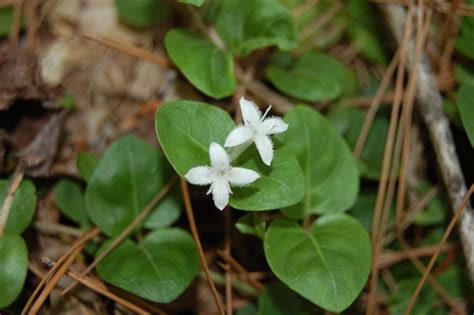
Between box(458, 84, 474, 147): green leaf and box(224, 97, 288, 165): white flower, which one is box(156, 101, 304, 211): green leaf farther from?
box(458, 84, 474, 147): green leaf

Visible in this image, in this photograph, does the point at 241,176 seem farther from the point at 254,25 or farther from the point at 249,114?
the point at 254,25

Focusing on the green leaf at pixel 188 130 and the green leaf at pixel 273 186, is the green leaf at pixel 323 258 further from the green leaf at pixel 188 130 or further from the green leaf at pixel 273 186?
the green leaf at pixel 188 130

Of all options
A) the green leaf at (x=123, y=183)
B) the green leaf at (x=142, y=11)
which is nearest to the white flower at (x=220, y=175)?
the green leaf at (x=123, y=183)

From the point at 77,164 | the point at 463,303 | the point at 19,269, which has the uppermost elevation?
the point at 77,164

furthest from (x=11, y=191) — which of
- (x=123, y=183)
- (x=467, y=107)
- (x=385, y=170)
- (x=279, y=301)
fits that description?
(x=467, y=107)

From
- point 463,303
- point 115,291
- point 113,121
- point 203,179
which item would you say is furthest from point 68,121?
point 463,303

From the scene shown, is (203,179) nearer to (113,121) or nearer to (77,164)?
(77,164)
